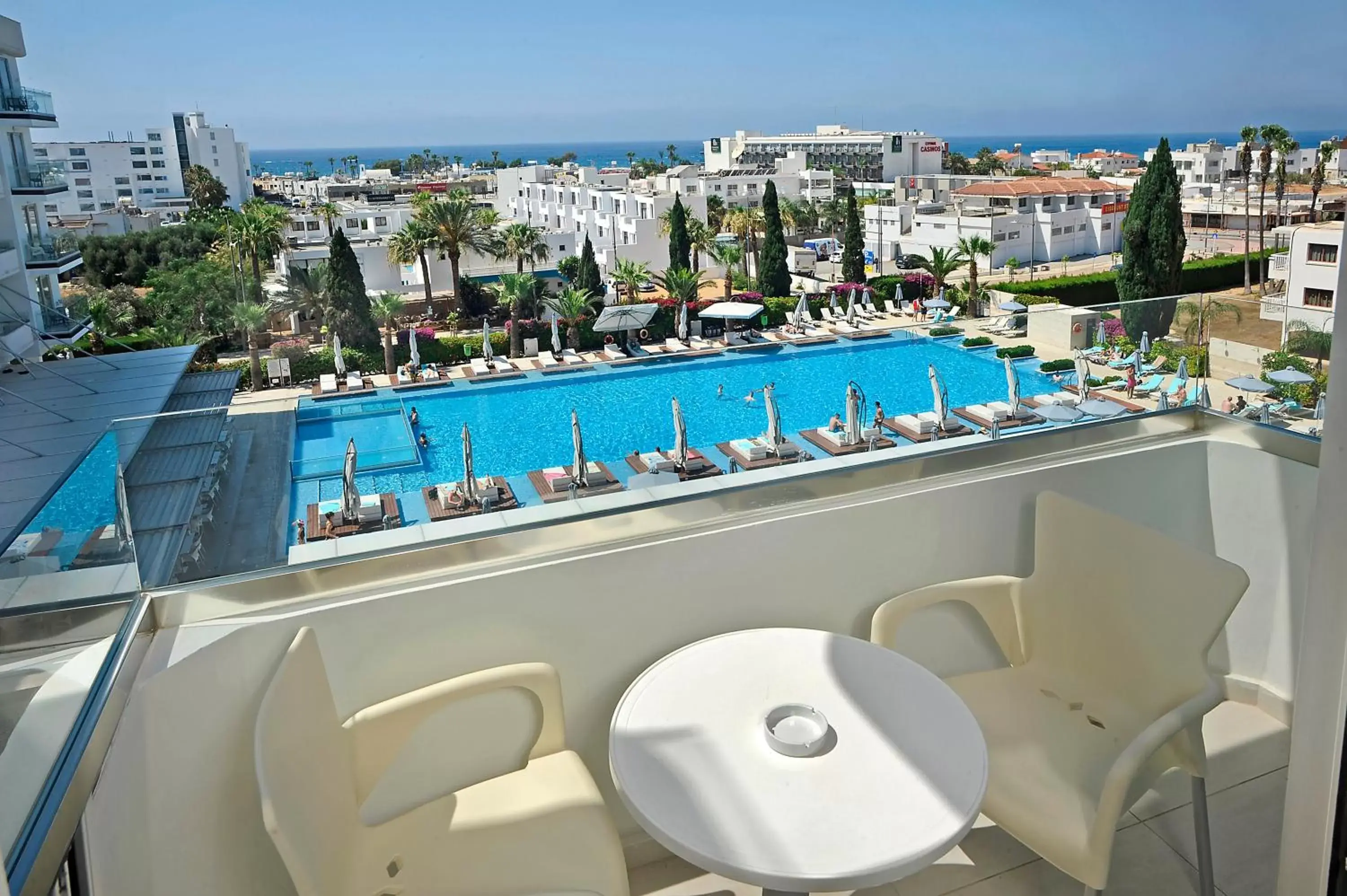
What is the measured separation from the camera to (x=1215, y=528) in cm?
261

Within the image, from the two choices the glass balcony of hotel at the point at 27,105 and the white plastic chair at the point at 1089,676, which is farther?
the glass balcony of hotel at the point at 27,105

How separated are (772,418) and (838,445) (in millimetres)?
289

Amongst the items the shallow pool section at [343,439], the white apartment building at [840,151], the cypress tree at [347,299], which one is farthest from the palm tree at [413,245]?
the white apartment building at [840,151]

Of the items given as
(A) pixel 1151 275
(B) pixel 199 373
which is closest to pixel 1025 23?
(A) pixel 1151 275

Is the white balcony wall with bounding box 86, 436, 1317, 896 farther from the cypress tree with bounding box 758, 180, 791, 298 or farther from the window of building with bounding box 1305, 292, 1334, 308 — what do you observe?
the cypress tree with bounding box 758, 180, 791, 298

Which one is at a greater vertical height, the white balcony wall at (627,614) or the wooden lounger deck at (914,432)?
the wooden lounger deck at (914,432)

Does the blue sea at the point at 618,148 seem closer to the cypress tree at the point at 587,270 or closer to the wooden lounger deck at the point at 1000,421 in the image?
the cypress tree at the point at 587,270

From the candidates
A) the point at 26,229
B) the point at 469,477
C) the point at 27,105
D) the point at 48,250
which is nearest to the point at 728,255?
the point at 48,250

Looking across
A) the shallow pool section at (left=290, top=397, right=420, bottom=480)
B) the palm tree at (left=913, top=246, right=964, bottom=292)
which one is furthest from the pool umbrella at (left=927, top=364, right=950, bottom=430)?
the palm tree at (left=913, top=246, right=964, bottom=292)

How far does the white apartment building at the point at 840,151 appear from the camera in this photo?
32.5 metres

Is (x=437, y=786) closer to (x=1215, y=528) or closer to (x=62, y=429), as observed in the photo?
(x=1215, y=528)

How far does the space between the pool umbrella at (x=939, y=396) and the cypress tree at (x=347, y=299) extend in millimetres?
2979

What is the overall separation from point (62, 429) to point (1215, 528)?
4048 mm

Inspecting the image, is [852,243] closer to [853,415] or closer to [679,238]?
[679,238]
